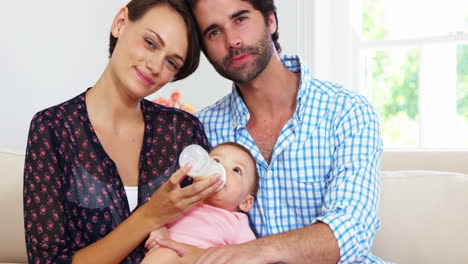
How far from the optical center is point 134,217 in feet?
4.85

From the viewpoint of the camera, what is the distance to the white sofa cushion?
198 centimetres

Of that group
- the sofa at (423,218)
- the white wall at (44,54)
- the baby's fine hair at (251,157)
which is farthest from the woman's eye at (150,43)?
the white wall at (44,54)

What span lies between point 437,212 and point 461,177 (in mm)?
163

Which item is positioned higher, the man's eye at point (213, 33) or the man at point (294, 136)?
the man's eye at point (213, 33)

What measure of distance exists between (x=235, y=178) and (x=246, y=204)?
129mm

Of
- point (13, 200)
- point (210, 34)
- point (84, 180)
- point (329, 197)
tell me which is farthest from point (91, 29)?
point (329, 197)

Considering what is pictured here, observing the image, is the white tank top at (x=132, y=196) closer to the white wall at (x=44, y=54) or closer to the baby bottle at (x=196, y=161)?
the baby bottle at (x=196, y=161)

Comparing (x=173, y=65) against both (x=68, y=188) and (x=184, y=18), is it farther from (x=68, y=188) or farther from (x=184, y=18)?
(x=68, y=188)

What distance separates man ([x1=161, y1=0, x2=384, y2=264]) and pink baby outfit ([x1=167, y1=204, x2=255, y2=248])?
116 mm

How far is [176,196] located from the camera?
140 cm

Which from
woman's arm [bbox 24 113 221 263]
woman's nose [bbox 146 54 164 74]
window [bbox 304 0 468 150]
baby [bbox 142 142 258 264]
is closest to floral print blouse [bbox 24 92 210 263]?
woman's arm [bbox 24 113 221 263]

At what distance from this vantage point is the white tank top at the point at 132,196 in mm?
1628

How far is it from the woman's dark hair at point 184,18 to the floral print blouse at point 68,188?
1.02 ft

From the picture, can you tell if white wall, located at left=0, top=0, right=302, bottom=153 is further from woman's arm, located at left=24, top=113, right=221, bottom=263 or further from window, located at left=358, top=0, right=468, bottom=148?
window, located at left=358, top=0, right=468, bottom=148
